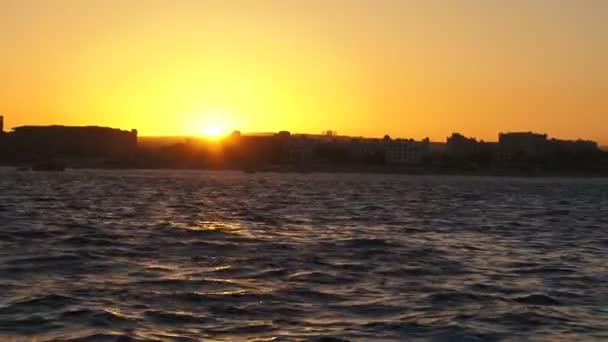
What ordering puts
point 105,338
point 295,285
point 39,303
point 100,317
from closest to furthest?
point 105,338
point 100,317
point 39,303
point 295,285

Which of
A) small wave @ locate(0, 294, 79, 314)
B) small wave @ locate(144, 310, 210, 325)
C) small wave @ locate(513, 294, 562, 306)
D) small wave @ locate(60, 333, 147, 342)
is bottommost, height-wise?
small wave @ locate(513, 294, 562, 306)

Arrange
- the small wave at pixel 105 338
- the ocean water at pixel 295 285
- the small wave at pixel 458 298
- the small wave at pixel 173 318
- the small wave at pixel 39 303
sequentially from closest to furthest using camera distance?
the small wave at pixel 105 338, the ocean water at pixel 295 285, the small wave at pixel 173 318, the small wave at pixel 39 303, the small wave at pixel 458 298

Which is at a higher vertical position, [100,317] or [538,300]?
[100,317]

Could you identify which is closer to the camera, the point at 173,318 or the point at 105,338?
the point at 105,338

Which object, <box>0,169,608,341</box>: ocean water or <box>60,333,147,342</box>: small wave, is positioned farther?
<box>0,169,608,341</box>: ocean water

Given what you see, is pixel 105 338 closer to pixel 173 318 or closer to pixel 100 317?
pixel 100 317

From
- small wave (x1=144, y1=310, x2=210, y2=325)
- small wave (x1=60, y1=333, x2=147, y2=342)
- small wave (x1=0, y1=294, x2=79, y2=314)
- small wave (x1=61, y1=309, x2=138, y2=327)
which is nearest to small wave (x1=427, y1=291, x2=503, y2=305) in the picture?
small wave (x1=144, y1=310, x2=210, y2=325)

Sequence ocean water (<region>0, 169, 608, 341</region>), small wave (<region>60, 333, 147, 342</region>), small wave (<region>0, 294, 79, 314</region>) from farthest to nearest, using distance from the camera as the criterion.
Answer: small wave (<region>0, 294, 79, 314</region>), ocean water (<region>0, 169, 608, 341</region>), small wave (<region>60, 333, 147, 342</region>)

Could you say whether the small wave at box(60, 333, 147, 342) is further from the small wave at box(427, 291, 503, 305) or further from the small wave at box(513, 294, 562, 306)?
the small wave at box(513, 294, 562, 306)

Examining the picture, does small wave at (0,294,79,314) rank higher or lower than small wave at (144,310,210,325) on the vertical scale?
higher

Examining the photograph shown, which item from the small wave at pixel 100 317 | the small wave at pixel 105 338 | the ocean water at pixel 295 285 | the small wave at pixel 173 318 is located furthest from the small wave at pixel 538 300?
the small wave at pixel 105 338

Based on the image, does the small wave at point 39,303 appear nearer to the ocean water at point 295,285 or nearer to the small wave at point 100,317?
the ocean water at point 295,285

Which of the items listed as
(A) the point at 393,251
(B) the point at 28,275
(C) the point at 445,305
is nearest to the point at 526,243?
(A) the point at 393,251

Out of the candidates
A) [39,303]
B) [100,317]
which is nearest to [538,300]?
[100,317]
